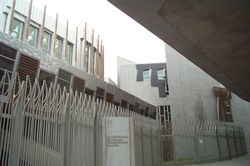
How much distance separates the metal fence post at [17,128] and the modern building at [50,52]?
265 inches

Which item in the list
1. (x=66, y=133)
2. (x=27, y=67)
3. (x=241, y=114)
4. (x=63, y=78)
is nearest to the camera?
(x=66, y=133)

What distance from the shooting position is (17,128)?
5023 mm

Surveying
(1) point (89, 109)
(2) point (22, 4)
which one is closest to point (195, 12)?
(1) point (89, 109)

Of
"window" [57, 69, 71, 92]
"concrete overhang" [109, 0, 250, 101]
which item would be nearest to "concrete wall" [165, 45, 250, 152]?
"window" [57, 69, 71, 92]

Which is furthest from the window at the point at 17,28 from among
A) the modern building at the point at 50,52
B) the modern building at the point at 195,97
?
the modern building at the point at 195,97

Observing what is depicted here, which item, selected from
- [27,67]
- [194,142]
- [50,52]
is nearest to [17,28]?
[50,52]

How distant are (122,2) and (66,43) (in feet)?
47.0

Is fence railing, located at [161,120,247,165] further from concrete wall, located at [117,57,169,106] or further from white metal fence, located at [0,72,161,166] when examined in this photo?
concrete wall, located at [117,57,169,106]

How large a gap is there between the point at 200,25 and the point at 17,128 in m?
5.34

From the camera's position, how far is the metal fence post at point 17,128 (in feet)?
15.9

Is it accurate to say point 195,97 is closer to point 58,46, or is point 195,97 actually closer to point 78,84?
point 78,84

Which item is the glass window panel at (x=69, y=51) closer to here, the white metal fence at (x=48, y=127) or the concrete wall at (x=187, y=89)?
the concrete wall at (x=187, y=89)

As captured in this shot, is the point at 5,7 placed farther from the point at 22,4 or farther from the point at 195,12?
the point at 195,12

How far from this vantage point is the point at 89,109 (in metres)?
7.09
